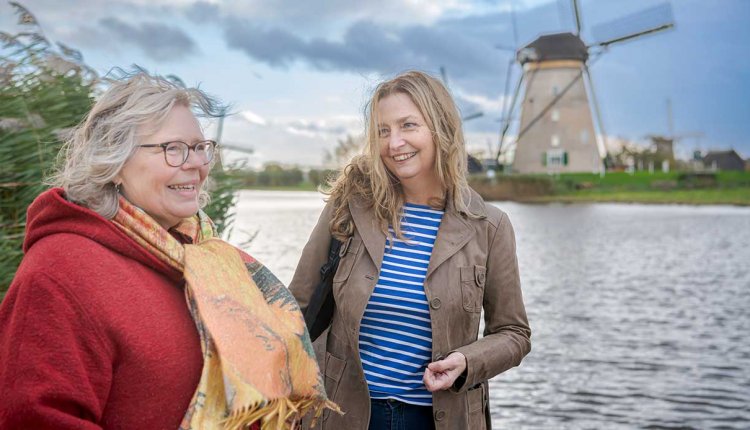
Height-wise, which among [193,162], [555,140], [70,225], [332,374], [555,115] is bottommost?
[332,374]

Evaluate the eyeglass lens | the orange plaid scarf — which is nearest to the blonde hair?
the orange plaid scarf

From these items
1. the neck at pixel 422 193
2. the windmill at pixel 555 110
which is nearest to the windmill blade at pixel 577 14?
the windmill at pixel 555 110

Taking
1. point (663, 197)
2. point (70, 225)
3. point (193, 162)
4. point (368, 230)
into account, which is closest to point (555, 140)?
point (663, 197)

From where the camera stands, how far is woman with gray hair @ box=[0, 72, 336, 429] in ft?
4.68

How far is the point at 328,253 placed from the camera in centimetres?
250

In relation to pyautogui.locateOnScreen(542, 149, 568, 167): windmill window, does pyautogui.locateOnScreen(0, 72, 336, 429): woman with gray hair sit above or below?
below

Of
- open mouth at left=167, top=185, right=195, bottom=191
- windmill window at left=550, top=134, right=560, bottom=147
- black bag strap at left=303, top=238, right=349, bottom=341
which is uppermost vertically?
windmill window at left=550, top=134, right=560, bottom=147

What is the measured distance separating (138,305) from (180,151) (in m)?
0.36

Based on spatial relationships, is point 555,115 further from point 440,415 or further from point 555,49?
point 440,415

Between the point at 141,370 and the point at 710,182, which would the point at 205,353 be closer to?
the point at 141,370

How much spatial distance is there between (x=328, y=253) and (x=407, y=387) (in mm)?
489

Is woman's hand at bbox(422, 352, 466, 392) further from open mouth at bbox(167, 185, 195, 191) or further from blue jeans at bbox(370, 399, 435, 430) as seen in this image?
open mouth at bbox(167, 185, 195, 191)

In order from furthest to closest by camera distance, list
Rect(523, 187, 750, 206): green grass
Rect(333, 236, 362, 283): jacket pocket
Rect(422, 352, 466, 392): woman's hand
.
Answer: Rect(523, 187, 750, 206): green grass < Rect(333, 236, 362, 283): jacket pocket < Rect(422, 352, 466, 392): woman's hand

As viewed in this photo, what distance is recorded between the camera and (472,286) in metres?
2.37
